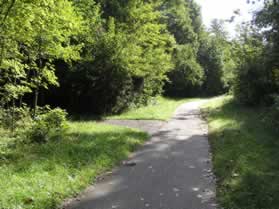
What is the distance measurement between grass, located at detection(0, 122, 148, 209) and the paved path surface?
14.3 inches

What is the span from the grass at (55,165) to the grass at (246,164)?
108 inches

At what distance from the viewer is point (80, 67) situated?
1703cm

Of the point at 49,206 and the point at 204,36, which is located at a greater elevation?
the point at 204,36

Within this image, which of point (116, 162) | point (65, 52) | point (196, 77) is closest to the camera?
point (116, 162)

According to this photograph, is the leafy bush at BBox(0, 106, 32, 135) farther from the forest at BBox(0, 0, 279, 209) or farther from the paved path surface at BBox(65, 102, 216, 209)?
the paved path surface at BBox(65, 102, 216, 209)

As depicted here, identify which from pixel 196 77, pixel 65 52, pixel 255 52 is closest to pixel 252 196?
pixel 65 52

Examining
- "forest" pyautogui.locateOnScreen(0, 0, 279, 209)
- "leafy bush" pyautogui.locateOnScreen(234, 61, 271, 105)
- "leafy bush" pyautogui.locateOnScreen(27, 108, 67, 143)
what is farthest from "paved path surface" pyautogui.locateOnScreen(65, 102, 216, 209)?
"leafy bush" pyautogui.locateOnScreen(234, 61, 271, 105)

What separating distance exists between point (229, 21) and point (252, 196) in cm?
1275

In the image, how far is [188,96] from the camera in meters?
45.3

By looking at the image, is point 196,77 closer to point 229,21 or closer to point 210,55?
point 210,55

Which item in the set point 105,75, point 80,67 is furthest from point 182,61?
point 80,67

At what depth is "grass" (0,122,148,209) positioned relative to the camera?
6.10 meters

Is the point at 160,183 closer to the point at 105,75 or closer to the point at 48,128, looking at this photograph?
the point at 48,128

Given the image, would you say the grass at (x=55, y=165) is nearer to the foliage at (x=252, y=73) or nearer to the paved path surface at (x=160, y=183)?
the paved path surface at (x=160, y=183)
